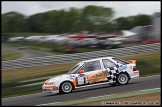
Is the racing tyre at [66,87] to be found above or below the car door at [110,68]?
below

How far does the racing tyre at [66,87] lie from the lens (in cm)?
1325

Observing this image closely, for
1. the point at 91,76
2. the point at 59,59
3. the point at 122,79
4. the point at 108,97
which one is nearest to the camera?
the point at 108,97

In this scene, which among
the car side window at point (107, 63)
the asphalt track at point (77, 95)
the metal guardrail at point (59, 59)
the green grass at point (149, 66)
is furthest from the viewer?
the metal guardrail at point (59, 59)

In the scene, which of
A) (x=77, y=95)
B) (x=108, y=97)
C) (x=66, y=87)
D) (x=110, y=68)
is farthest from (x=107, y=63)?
(x=108, y=97)

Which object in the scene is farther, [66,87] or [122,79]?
[122,79]

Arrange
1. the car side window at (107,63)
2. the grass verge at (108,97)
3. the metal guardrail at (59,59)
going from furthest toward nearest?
the metal guardrail at (59,59), the car side window at (107,63), the grass verge at (108,97)

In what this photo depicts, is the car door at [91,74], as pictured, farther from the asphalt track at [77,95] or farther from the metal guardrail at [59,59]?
the metal guardrail at [59,59]

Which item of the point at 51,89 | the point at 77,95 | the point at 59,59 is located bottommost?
the point at 77,95

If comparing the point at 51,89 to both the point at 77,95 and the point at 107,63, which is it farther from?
the point at 107,63

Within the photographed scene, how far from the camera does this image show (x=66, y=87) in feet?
43.7

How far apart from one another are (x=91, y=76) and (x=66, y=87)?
100cm

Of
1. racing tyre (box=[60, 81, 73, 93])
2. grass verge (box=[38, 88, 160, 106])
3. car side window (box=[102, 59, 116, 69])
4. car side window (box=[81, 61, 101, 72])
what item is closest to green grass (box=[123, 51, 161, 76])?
car side window (box=[102, 59, 116, 69])

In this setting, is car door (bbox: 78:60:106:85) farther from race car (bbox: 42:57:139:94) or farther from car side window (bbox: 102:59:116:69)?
car side window (bbox: 102:59:116:69)

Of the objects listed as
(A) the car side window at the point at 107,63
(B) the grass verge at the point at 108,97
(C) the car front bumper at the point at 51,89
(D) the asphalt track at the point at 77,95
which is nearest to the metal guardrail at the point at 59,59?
(D) the asphalt track at the point at 77,95
